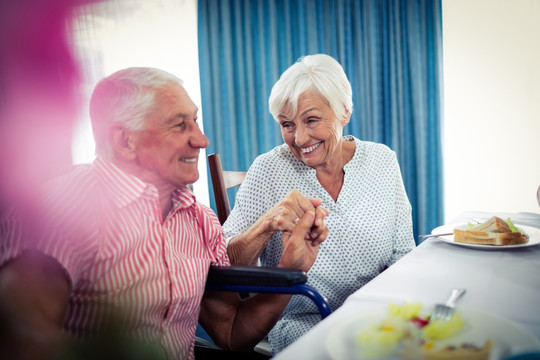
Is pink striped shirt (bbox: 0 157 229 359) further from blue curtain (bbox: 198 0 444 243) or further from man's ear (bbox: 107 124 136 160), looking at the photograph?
blue curtain (bbox: 198 0 444 243)

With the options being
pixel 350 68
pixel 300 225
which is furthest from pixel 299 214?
pixel 350 68

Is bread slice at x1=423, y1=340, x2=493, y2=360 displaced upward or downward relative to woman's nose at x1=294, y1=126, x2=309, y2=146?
downward

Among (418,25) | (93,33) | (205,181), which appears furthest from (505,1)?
(93,33)

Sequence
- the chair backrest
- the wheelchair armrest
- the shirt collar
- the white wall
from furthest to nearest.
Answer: the white wall, the chair backrest, the wheelchair armrest, the shirt collar

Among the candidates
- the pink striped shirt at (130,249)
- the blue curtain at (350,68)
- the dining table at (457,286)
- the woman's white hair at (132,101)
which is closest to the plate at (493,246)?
the dining table at (457,286)

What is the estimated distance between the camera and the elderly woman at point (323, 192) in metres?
1.37

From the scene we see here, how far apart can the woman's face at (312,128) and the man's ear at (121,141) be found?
0.81m

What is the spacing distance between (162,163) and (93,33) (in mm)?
445

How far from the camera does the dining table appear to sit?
2.05ft

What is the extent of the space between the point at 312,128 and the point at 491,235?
24.1 inches

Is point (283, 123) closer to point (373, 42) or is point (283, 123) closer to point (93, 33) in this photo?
point (93, 33)

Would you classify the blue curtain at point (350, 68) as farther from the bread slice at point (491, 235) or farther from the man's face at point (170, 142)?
the man's face at point (170, 142)

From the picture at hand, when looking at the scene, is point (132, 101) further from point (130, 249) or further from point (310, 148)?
point (310, 148)

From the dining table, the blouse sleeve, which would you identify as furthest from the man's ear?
the blouse sleeve
